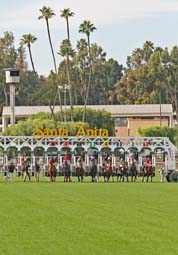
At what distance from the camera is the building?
134 metres

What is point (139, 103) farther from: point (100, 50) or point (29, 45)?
point (29, 45)

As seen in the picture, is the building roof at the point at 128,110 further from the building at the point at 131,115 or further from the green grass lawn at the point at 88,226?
the green grass lawn at the point at 88,226

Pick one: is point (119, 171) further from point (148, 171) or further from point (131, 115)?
point (131, 115)

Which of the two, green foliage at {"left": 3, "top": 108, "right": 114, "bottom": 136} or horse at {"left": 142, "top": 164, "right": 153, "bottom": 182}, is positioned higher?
green foliage at {"left": 3, "top": 108, "right": 114, "bottom": 136}

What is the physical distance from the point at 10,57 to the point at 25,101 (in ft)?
32.2

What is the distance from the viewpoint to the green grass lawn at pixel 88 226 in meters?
18.3

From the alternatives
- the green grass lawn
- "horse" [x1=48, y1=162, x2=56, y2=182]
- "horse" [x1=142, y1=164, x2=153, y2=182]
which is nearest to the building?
"horse" [x1=142, y1=164, x2=153, y2=182]

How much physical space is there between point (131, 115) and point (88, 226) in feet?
375

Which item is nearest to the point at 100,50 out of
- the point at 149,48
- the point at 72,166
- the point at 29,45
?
the point at 149,48

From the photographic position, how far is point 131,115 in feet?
448

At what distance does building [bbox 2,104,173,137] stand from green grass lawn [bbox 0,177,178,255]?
326 ft

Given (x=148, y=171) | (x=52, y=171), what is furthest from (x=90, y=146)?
(x=52, y=171)

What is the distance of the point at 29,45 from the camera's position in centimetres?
11800

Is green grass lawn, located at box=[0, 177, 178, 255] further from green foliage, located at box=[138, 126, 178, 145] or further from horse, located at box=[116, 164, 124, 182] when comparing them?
green foliage, located at box=[138, 126, 178, 145]
